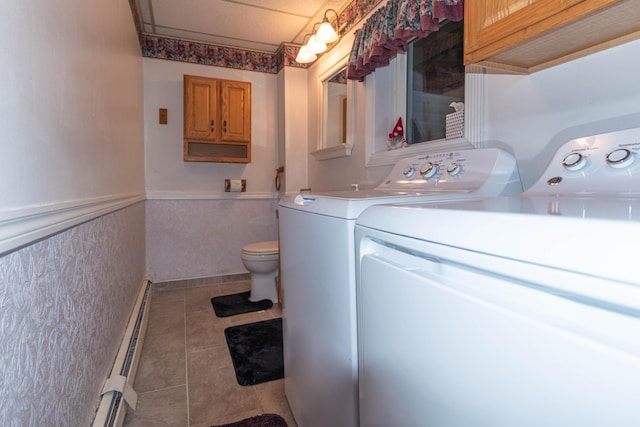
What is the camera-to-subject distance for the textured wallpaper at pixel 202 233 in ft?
10.3

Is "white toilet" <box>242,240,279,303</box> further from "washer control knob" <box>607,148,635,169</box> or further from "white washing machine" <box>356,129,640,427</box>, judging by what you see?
"washer control knob" <box>607,148,635,169</box>

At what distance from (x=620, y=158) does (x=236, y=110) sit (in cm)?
291

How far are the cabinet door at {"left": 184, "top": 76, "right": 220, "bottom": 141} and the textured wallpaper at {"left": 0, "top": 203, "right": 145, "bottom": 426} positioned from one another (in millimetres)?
1702

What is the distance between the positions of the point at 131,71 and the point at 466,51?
89.4 inches

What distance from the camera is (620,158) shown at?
0.79 meters

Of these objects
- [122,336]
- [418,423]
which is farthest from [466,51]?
[122,336]

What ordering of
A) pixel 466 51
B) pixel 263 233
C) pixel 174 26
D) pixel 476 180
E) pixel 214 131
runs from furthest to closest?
1. pixel 263 233
2. pixel 214 131
3. pixel 174 26
4. pixel 476 180
5. pixel 466 51

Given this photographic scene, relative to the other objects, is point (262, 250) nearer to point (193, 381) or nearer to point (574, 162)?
point (193, 381)

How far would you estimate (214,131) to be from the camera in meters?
3.07

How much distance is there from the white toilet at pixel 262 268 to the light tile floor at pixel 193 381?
0.95 feet

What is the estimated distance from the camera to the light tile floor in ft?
4.67

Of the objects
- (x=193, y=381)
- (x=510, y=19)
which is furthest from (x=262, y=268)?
(x=510, y=19)

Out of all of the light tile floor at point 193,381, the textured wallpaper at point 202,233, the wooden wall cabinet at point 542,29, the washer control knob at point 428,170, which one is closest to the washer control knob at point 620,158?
the wooden wall cabinet at point 542,29

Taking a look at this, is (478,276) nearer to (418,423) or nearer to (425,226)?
(425,226)
